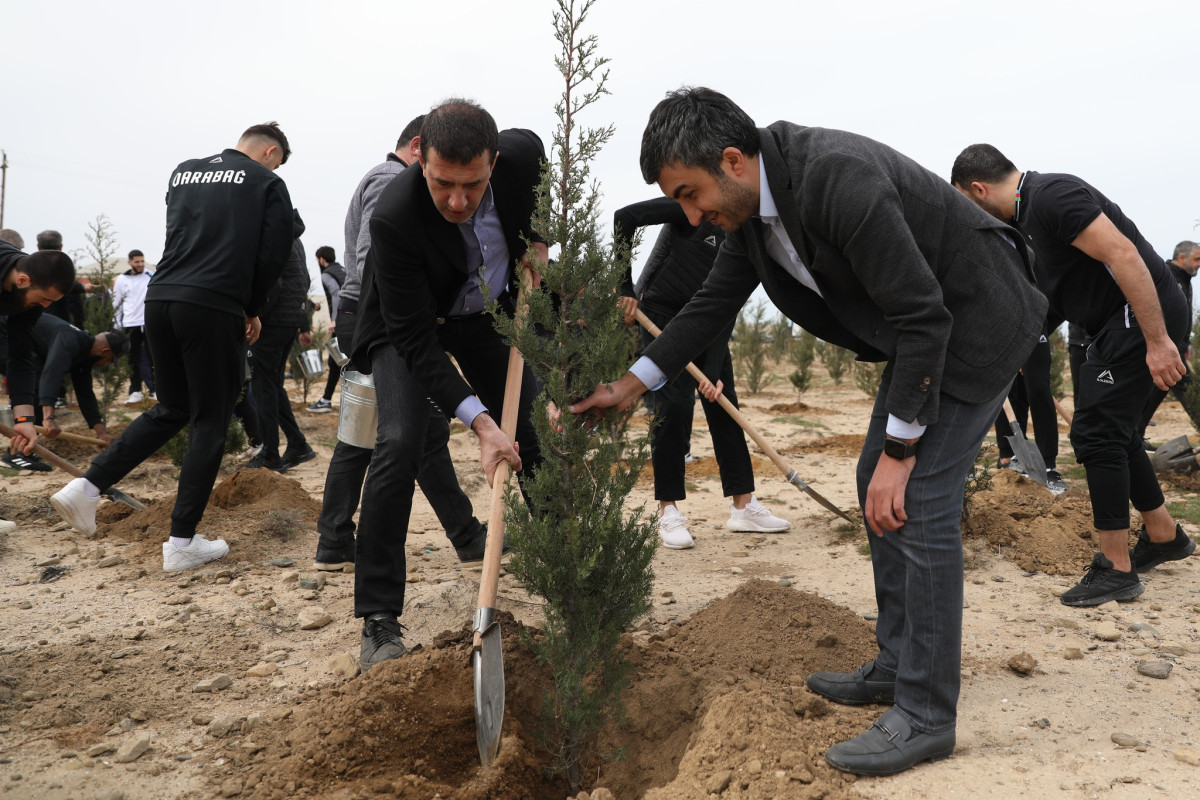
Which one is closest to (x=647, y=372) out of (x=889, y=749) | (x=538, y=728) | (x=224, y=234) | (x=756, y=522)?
(x=538, y=728)

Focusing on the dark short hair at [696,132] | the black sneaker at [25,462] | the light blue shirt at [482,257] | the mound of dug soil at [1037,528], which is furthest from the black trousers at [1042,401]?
the black sneaker at [25,462]

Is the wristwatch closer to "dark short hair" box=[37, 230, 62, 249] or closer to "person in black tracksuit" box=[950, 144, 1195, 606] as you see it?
"person in black tracksuit" box=[950, 144, 1195, 606]

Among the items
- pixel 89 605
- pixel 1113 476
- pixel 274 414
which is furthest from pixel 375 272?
pixel 274 414

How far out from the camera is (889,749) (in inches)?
103

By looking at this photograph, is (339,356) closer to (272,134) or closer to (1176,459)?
(272,134)

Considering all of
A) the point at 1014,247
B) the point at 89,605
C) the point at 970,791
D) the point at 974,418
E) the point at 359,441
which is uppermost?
the point at 1014,247

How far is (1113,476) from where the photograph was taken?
4188 mm

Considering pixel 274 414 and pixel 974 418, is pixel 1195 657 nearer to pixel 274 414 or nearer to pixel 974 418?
pixel 974 418

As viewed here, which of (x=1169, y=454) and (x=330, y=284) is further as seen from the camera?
(x=330, y=284)

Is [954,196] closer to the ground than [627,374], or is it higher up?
higher up

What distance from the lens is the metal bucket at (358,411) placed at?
179 inches

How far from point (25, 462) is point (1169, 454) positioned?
915 cm

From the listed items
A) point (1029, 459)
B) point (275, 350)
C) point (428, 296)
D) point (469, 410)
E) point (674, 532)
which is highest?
point (428, 296)

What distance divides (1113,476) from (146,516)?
5.27m
